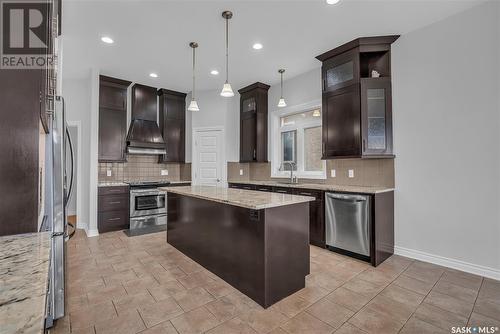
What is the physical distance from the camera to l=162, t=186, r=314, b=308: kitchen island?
204cm

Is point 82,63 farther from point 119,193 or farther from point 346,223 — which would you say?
point 346,223

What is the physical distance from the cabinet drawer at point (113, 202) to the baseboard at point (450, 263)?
4.62 m

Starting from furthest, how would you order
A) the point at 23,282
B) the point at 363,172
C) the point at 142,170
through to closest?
the point at 142,170 < the point at 363,172 < the point at 23,282

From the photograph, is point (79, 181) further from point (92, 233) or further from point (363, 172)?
point (363, 172)

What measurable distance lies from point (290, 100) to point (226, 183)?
7.39 ft

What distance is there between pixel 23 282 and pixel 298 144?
173 inches

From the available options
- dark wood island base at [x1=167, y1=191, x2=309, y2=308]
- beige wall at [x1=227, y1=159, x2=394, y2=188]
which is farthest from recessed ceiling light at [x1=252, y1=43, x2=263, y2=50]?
dark wood island base at [x1=167, y1=191, x2=309, y2=308]

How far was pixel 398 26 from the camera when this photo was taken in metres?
2.99

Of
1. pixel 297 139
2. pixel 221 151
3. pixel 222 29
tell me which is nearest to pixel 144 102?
pixel 221 151

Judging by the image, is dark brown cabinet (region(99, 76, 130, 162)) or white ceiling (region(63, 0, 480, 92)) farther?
dark brown cabinet (region(99, 76, 130, 162))

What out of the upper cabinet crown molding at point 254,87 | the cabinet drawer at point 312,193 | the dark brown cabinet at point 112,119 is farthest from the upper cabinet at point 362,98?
the dark brown cabinet at point 112,119

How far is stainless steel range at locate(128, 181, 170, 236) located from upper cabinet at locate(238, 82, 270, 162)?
195 centimetres

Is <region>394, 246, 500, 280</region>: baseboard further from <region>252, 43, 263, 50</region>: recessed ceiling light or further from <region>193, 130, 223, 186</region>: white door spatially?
<region>193, 130, 223, 186</region>: white door

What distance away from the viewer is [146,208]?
15.1ft
